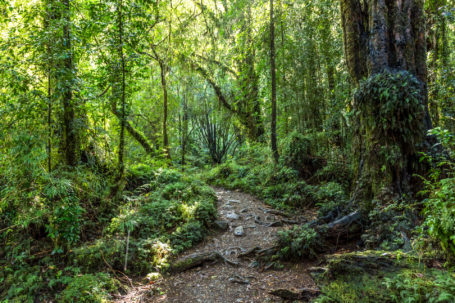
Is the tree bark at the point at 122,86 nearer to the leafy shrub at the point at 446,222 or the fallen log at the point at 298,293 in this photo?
the fallen log at the point at 298,293

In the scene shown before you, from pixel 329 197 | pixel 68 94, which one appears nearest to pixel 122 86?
pixel 68 94

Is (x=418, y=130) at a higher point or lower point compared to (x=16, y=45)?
lower

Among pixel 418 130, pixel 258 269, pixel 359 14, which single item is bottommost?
pixel 258 269

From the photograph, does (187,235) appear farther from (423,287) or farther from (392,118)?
(392,118)

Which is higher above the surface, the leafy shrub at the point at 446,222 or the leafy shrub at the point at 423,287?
the leafy shrub at the point at 446,222

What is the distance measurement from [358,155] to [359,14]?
11.2 ft

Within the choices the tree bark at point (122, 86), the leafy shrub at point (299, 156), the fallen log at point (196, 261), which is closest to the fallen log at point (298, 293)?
the fallen log at point (196, 261)

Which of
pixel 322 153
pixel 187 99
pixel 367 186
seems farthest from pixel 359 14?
pixel 187 99

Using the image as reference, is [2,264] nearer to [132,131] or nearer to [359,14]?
[132,131]

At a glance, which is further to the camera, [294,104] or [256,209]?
[294,104]

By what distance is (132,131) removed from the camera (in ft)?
39.1

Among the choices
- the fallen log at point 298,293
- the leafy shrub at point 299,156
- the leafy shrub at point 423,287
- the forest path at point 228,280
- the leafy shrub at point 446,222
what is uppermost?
the leafy shrub at point 299,156

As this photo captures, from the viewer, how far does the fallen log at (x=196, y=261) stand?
478 centimetres

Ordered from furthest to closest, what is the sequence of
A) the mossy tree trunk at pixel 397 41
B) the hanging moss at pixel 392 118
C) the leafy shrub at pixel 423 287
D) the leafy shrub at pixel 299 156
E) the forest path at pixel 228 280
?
the leafy shrub at pixel 299 156, the mossy tree trunk at pixel 397 41, the hanging moss at pixel 392 118, the forest path at pixel 228 280, the leafy shrub at pixel 423 287
